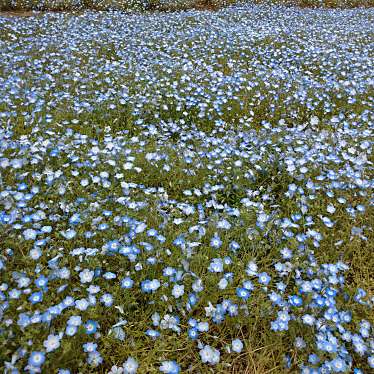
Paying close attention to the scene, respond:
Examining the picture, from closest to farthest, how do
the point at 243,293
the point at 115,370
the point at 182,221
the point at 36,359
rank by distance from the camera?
the point at 36,359
the point at 115,370
the point at 243,293
the point at 182,221

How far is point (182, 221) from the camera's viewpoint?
329 centimetres

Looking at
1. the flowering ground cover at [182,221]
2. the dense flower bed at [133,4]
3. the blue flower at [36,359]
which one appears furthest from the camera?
the dense flower bed at [133,4]

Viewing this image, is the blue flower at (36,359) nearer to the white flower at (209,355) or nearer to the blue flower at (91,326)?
the blue flower at (91,326)

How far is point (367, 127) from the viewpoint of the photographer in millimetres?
5199

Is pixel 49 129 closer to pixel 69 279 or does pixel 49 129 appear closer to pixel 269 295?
pixel 69 279

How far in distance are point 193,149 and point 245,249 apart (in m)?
1.83

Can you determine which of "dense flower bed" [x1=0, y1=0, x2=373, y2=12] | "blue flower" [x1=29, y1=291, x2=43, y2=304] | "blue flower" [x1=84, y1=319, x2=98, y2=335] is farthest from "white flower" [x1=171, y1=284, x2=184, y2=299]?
"dense flower bed" [x1=0, y1=0, x2=373, y2=12]

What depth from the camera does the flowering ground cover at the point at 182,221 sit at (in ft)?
8.04

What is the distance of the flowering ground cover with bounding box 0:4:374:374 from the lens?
2.45 meters

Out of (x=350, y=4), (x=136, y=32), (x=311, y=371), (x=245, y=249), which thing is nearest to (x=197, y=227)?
(x=245, y=249)

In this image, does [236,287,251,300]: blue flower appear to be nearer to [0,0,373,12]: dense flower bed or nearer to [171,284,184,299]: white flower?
[171,284,184,299]: white flower

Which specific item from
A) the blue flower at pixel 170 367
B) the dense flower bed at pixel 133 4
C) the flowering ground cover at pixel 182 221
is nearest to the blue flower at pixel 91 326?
the flowering ground cover at pixel 182 221

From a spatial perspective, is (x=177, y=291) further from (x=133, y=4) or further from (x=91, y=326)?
(x=133, y=4)

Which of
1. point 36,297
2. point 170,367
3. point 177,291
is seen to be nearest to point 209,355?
point 170,367
